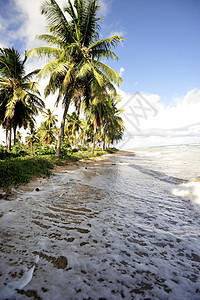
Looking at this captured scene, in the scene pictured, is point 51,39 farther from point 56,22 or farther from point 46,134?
point 46,134

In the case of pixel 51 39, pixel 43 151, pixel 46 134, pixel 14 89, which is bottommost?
pixel 43 151

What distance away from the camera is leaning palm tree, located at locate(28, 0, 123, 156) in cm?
869

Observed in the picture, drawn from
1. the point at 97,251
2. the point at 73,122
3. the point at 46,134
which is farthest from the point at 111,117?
the point at 97,251

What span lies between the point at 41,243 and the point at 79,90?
33.6 feet

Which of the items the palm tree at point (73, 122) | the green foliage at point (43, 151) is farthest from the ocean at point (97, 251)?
the palm tree at point (73, 122)

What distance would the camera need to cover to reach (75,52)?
9.67 m

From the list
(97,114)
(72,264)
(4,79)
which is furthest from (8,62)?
(72,264)

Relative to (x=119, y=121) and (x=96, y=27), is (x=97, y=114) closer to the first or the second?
(x=96, y=27)

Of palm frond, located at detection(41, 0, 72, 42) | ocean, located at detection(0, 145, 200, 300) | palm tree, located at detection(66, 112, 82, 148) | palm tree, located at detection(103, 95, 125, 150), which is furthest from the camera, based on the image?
palm tree, located at detection(66, 112, 82, 148)

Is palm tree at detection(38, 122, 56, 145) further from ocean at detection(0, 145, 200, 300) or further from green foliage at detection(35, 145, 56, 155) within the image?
ocean at detection(0, 145, 200, 300)

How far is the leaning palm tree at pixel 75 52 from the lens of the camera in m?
8.69

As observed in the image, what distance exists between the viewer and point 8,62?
40.8 ft

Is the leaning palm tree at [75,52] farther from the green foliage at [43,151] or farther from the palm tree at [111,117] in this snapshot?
the palm tree at [111,117]

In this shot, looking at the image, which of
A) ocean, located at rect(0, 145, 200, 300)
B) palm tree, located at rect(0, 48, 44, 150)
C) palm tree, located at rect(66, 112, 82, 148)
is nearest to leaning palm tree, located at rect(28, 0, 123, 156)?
palm tree, located at rect(0, 48, 44, 150)
